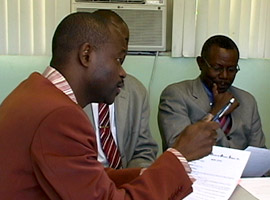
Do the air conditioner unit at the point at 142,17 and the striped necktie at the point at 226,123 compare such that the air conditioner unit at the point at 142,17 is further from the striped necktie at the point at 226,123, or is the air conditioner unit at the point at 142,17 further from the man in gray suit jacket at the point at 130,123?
the striped necktie at the point at 226,123

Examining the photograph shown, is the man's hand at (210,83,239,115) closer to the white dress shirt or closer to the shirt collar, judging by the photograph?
the white dress shirt

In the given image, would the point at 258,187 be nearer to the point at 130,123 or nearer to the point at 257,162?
the point at 257,162


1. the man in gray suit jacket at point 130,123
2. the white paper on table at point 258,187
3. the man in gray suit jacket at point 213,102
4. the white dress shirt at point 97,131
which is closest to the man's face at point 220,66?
the man in gray suit jacket at point 213,102

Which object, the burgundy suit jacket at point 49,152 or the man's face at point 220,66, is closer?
the burgundy suit jacket at point 49,152

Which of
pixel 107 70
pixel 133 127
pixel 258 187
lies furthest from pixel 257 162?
pixel 107 70

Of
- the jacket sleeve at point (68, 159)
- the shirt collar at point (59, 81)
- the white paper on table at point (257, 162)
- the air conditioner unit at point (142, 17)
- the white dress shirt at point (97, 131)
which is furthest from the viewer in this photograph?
the air conditioner unit at point (142, 17)

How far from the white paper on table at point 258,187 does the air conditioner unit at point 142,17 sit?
1379 millimetres

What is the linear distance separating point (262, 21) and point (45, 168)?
2.09m

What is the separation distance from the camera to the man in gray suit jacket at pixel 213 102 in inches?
73.4

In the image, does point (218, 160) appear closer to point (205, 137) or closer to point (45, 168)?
point (205, 137)

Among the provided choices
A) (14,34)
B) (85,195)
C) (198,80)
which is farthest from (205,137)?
(14,34)

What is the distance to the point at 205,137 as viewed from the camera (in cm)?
100

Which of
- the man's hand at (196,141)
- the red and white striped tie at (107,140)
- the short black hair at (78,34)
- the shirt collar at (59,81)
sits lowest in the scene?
the red and white striped tie at (107,140)

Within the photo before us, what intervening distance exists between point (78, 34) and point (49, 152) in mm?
290
